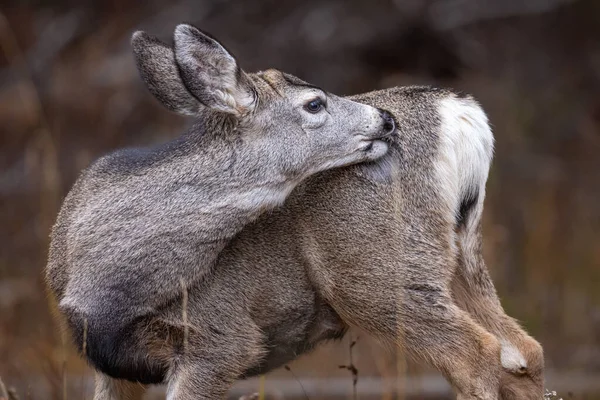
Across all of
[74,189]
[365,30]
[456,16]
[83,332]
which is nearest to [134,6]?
[365,30]

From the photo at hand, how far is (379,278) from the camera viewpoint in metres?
5.59

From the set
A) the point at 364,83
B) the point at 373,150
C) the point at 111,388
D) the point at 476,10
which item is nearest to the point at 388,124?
the point at 373,150

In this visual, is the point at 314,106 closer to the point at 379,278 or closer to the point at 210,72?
the point at 210,72

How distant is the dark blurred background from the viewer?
1207 centimetres

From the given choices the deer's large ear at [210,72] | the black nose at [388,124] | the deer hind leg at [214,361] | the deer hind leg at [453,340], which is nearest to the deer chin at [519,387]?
the deer hind leg at [453,340]

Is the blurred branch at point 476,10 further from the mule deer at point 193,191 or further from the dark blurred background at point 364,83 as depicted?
the mule deer at point 193,191

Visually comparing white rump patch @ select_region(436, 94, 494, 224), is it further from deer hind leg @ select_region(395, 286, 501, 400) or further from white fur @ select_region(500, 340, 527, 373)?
white fur @ select_region(500, 340, 527, 373)

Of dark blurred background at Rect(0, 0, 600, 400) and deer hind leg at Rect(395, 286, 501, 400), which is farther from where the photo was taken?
dark blurred background at Rect(0, 0, 600, 400)

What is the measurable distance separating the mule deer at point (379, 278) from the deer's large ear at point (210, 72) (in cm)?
44

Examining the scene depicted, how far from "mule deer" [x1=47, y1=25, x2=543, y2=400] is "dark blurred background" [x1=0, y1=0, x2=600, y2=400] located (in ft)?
18.6

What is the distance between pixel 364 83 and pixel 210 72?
738cm

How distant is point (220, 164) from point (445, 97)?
1256 millimetres

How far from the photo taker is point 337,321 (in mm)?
6000

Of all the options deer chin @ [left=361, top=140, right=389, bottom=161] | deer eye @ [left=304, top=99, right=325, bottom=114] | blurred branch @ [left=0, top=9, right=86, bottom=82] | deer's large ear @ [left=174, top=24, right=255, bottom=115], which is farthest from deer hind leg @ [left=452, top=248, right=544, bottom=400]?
blurred branch @ [left=0, top=9, right=86, bottom=82]
